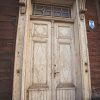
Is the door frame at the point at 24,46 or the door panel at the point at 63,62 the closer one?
the door frame at the point at 24,46

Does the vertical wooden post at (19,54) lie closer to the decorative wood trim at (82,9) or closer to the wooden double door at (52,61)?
the wooden double door at (52,61)

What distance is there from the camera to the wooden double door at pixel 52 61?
392 centimetres

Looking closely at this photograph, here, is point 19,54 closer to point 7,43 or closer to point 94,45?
point 7,43

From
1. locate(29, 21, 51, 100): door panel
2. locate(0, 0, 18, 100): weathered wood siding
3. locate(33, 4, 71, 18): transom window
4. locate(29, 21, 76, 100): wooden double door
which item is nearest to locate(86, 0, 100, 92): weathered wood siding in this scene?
locate(29, 21, 76, 100): wooden double door

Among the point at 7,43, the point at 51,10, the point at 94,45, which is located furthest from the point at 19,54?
the point at 94,45

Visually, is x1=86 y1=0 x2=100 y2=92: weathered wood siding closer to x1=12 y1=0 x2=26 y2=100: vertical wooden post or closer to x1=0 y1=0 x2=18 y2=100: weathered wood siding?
x1=12 y1=0 x2=26 y2=100: vertical wooden post

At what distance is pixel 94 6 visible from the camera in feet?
16.0

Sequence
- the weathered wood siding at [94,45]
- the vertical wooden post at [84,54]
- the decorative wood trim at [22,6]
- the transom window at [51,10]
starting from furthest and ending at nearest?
the transom window at [51,10] → the weathered wood siding at [94,45] → the decorative wood trim at [22,6] → the vertical wooden post at [84,54]

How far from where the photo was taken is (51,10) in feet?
14.7

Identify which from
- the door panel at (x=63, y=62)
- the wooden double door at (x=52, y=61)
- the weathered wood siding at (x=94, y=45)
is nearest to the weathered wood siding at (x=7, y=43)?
the wooden double door at (x=52, y=61)

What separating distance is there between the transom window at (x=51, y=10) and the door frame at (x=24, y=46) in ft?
0.66

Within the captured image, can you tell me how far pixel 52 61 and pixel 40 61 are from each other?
0.35 m

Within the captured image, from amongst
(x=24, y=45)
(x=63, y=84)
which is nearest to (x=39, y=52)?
(x=24, y=45)

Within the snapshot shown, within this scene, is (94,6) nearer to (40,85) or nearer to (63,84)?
(63,84)
